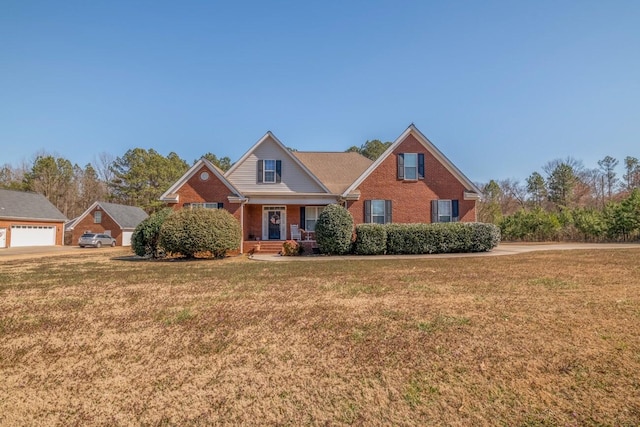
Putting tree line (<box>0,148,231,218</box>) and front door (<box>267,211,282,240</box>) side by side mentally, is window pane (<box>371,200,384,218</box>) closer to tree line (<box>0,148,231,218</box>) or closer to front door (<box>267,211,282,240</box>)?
front door (<box>267,211,282,240</box>)

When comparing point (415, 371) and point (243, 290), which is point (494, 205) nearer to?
point (243, 290)

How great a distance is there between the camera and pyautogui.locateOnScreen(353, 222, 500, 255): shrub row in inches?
693

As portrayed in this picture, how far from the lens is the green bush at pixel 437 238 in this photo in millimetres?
17797

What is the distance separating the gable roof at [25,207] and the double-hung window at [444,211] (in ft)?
133

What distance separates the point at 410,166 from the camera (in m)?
21.2

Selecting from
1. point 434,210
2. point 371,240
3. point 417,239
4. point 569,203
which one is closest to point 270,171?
point 371,240

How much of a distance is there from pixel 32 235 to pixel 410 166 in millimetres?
40959

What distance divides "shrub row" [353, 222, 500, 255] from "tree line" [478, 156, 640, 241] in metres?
14.1

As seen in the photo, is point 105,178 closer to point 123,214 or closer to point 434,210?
point 123,214

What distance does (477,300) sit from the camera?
679 centimetres

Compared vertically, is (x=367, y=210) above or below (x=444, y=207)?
below

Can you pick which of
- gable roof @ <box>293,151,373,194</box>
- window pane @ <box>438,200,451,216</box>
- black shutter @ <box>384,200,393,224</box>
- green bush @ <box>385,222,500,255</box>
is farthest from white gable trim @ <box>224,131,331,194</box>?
window pane @ <box>438,200,451,216</box>

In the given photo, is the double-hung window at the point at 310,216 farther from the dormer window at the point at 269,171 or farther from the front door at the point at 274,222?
the dormer window at the point at 269,171

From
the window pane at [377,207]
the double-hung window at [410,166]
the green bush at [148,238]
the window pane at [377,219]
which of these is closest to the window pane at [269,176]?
the window pane at [377,207]
